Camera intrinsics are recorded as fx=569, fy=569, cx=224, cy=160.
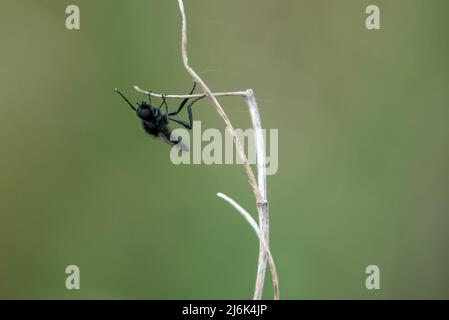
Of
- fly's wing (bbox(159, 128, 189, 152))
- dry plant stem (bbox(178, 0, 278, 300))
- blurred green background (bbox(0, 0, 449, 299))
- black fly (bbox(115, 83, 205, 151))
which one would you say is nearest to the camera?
dry plant stem (bbox(178, 0, 278, 300))

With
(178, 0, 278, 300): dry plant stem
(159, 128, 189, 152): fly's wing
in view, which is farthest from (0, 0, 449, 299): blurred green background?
(178, 0, 278, 300): dry plant stem

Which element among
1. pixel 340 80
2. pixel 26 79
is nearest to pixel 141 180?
pixel 26 79

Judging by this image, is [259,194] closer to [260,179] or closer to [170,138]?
[260,179]

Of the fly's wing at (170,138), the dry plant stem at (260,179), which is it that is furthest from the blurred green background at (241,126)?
the dry plant stem at (260,179)

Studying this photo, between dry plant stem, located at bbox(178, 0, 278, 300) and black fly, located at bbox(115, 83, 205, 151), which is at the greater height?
black fly, located at bbox(115, 83, 205, 151)

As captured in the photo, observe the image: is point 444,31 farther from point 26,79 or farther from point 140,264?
point 26,79

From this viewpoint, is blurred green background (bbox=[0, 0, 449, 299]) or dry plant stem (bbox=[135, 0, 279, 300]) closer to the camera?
dry plant stem (bbox=[135, 0, 279, 300])

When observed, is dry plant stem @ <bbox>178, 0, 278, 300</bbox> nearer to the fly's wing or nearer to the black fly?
the black fly

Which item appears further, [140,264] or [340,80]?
[340,80]
